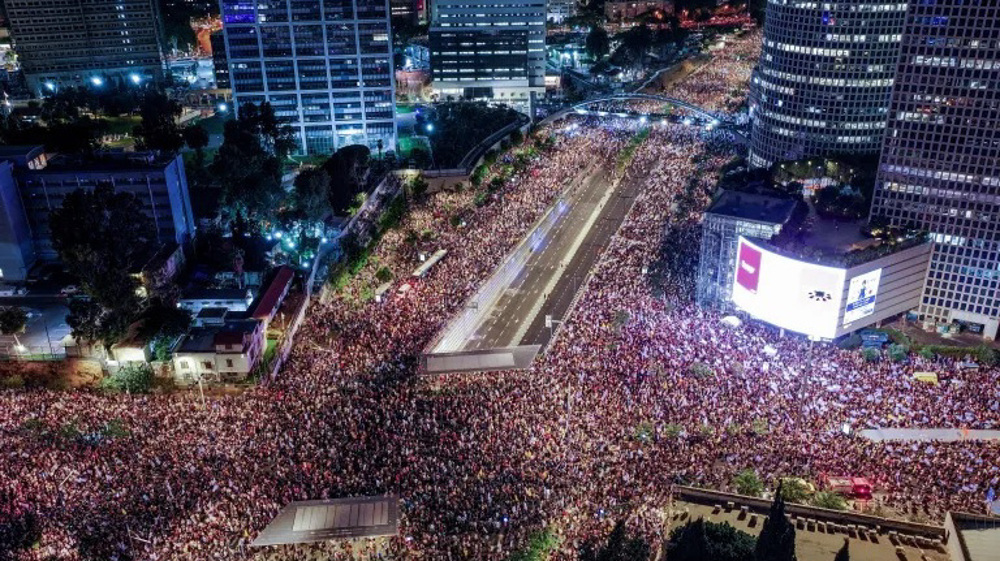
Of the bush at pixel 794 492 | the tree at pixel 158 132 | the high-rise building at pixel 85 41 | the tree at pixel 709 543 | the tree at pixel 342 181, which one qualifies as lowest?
the bush at pixel 794 492

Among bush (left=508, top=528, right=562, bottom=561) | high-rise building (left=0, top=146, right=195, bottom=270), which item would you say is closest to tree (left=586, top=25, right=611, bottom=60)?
high-rise building (left=0, top=146, right=195, bottom=270)

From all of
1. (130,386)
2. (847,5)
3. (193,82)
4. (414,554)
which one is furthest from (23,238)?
(193,82)

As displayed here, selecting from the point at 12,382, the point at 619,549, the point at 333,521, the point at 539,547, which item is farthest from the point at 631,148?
the point at 619,549

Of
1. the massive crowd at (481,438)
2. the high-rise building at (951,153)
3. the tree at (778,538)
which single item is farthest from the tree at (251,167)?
the tree at (778,538)

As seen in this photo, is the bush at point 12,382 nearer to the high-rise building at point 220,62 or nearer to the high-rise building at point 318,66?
the high-rise building at point 318,66

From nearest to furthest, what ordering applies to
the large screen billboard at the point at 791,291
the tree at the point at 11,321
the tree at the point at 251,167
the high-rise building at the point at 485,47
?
1. the tree at the point at 11,321
2. the large screen billboard at the point at 791,291
3. the tree at the point at 251,167
4. the high-rise building at the point at 485,47

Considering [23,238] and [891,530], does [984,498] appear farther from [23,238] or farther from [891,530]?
[23,238]

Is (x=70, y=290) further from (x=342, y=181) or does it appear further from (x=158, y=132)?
(x=158, y=132)

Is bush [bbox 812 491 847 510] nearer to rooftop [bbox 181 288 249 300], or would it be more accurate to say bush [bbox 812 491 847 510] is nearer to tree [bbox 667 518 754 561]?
tree [bbox 667 518 754 561]
